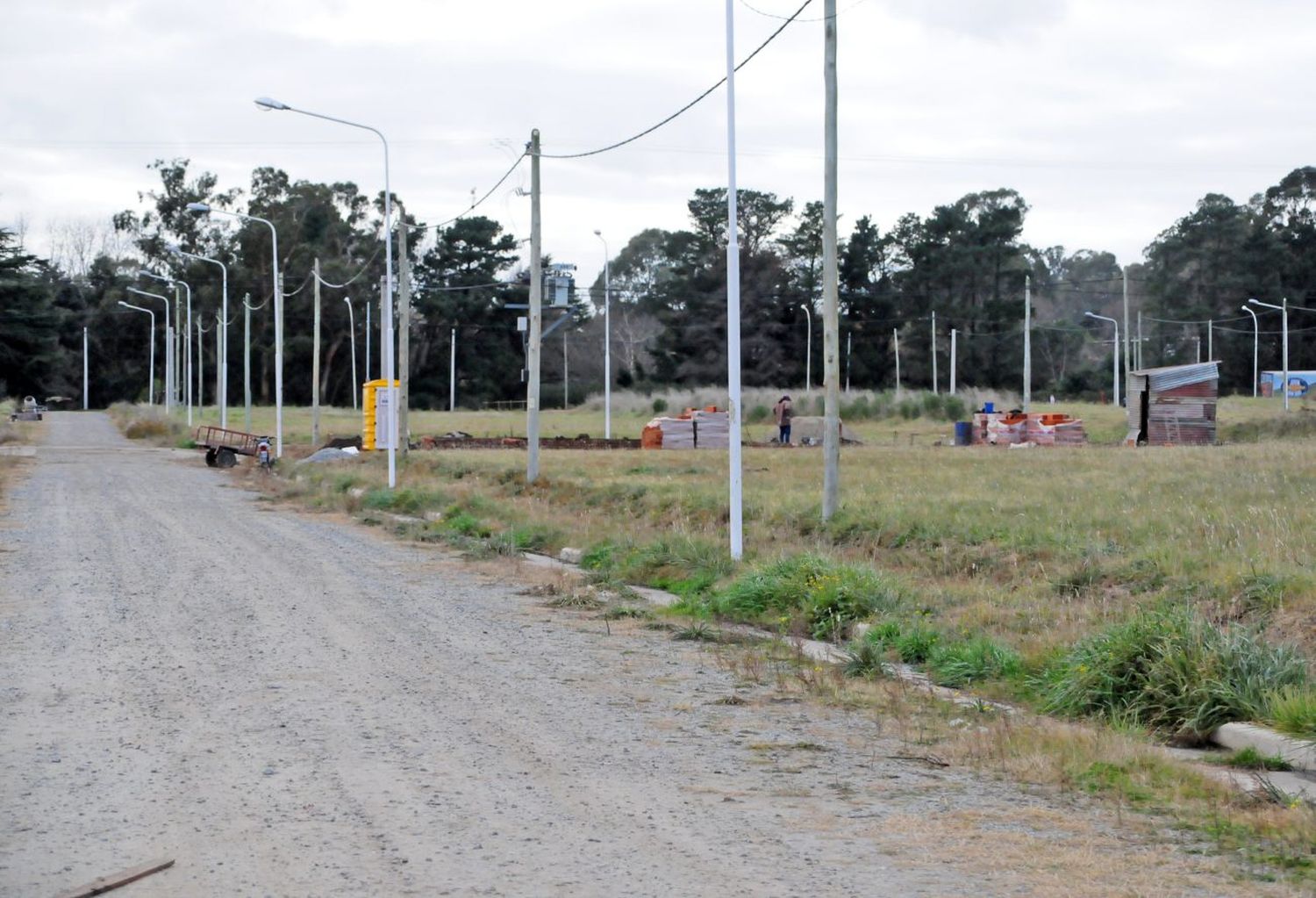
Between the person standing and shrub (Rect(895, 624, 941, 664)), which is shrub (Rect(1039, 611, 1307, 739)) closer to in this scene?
shrub (Rect(895, 624, 941, 664))

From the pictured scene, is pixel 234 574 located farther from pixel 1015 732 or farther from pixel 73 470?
pixel 73 470

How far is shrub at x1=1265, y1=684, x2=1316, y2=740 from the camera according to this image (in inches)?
332

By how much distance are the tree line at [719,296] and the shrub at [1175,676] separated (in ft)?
276

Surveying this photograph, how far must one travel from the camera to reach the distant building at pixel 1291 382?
3494 inches

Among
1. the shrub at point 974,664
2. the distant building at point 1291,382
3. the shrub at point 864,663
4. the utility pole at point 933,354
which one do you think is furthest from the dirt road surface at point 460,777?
the distant building at point 1291,382

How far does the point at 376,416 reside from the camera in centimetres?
4772

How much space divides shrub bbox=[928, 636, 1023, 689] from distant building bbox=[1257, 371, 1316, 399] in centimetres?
8069

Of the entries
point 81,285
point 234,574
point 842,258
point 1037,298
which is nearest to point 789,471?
point 234,574

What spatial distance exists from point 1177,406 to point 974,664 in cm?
3829

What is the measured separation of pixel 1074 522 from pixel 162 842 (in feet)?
43.2

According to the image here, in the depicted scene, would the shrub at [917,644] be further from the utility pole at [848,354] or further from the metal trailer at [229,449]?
the utility pole at [848,354]

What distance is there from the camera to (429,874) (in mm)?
6094

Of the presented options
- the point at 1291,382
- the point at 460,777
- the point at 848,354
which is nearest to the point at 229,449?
the point at 460,777

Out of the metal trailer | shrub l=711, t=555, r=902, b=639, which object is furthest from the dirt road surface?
the metal trailer
